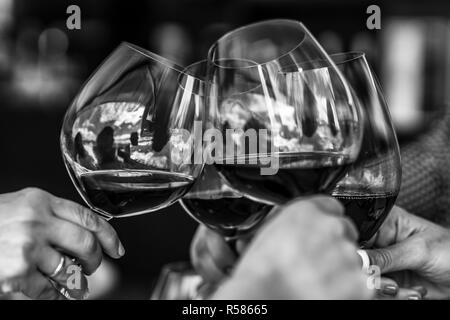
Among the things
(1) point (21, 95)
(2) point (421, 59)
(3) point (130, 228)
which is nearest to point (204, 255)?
(3) point (130, 228)

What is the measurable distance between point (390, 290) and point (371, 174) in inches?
5.5

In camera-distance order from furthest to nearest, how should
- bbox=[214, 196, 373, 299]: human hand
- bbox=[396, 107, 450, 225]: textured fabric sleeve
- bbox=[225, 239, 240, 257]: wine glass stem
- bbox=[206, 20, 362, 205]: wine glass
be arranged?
1. bbox=[396, 107, 450, 225]: textured fabric sleeve
2. bbox=[225, 239, 240, 257]: wine glass stem
3. bbox=[206, 20, 362, 205]: wine glass
4. bbox=[214, 196, 373, 299]: human hand

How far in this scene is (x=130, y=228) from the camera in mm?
2785

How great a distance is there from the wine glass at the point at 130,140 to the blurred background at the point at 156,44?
2.65 meters

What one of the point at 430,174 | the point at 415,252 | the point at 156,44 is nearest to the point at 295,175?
the point at 415,252

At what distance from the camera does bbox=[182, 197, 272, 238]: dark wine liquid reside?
27.0 inches

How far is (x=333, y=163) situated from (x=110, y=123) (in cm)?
19

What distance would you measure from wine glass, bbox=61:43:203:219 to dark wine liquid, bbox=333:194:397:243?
0.44 ft

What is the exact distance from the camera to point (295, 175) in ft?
1.82

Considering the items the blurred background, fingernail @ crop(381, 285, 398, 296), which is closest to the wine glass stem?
fingernail @ crop(381, 285, 398, 296)

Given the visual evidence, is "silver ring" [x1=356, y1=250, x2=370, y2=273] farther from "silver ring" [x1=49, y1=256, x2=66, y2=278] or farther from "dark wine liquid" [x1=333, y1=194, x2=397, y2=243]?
"silver ring" [x1=49, y1=256, x2=66, y2=278]

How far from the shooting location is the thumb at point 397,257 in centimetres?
68

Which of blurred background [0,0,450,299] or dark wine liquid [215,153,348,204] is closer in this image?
dark wine liquid [215,153,348,204]

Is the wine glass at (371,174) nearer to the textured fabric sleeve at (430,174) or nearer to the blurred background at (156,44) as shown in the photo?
the textured fabric sleeve at (430,174)
